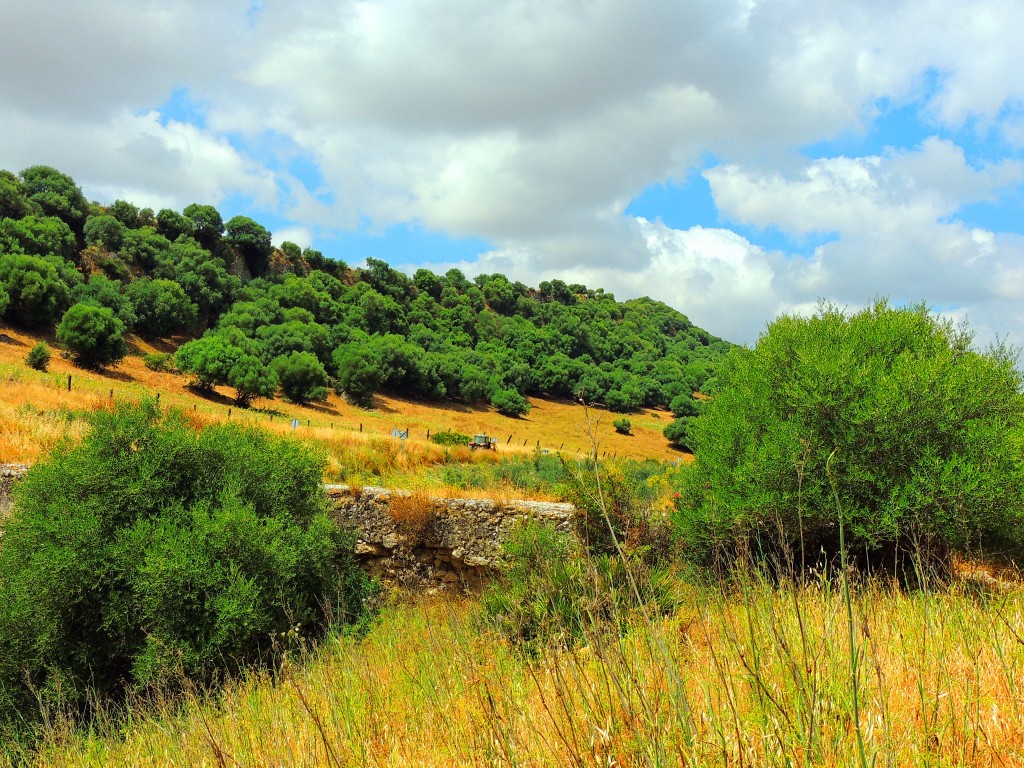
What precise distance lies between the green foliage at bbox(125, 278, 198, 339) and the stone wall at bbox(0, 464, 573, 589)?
48.2m

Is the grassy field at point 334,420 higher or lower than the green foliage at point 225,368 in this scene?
lower

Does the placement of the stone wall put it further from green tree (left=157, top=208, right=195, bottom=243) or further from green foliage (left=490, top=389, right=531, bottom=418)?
green tree (left=157, top=208, right=195, bottom=243)

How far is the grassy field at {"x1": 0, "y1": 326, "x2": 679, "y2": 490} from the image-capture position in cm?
1639

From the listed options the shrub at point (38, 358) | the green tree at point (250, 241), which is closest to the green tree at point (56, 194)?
the green tree at point (250, 241)

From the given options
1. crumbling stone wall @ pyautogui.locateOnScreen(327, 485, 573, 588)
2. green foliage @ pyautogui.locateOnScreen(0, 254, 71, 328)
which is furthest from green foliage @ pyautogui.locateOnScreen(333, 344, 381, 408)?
crumbling stone wall @ pyautogui.locateOnScreen(327, 485, 573, 588)

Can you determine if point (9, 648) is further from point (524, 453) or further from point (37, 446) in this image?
point (524, 453)

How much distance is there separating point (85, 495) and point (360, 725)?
7.59 metres

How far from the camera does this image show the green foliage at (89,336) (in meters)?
39.1

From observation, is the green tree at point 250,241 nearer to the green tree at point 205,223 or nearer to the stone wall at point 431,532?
the green tree at point 205,223

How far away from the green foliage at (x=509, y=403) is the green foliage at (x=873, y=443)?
56.4 meters

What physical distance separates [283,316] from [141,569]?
197ft

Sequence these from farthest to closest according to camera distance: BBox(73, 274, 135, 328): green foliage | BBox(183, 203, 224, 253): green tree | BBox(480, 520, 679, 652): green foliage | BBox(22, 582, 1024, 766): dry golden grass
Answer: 1. BBox(183, 203, 224, 253): green tree
2. BBox(73, 274, 135, 328): green foliage
3. BBox(480, 520, 679, 652): green foliage
4. BBox(22, 582, 1024, 766): dry golden grass

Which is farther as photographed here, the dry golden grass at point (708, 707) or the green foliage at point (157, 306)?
the green foliage at point (157, 306)

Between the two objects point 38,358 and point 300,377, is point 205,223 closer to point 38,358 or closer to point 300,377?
point 300,377
